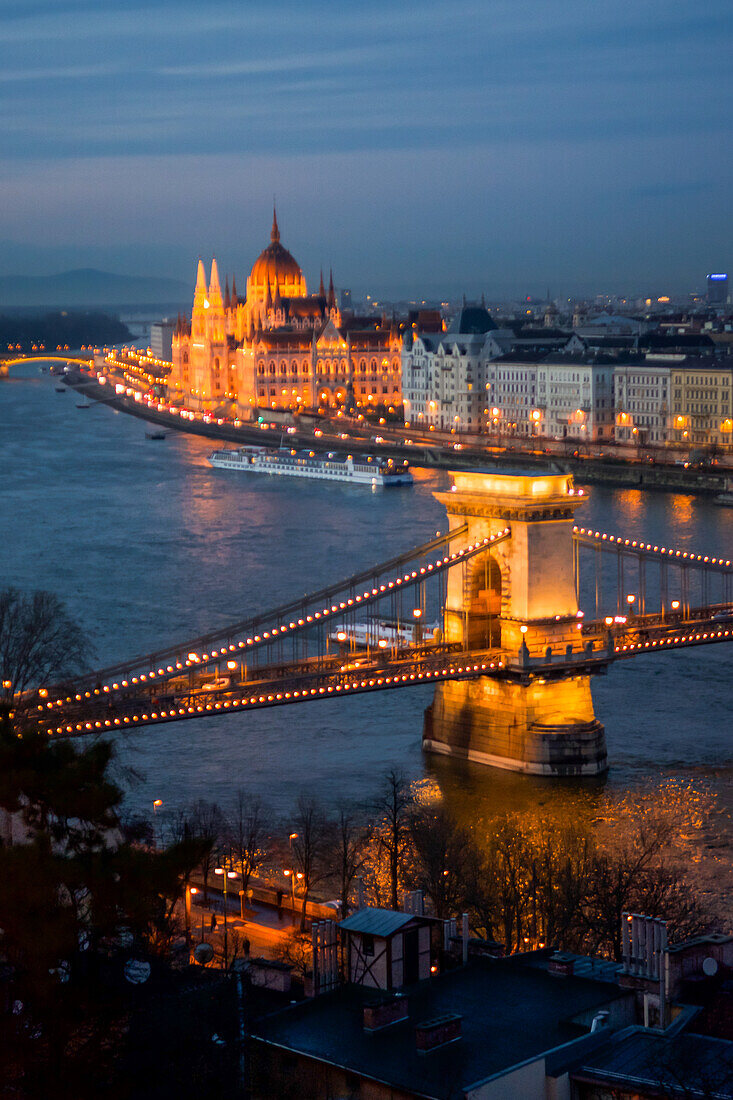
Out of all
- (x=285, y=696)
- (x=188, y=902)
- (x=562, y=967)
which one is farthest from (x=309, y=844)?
(x=562, y=967)

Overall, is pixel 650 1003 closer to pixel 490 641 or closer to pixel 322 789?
pixel 322 789

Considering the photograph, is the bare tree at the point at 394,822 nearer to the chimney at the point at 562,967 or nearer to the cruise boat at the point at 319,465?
the chimney at the point at 562,967

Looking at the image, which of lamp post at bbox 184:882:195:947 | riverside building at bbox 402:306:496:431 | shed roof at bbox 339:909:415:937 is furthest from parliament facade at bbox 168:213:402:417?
shed roof at bbox 339:909:415:937

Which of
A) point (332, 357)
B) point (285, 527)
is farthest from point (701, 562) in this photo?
point (332, 357)

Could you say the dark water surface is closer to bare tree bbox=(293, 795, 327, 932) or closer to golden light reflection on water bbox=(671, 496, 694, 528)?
golden light reflection on water bbox=(671, 496, 694, 528)

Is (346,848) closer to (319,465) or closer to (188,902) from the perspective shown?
(188,902)

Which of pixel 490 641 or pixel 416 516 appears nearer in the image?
pixel 490 641
